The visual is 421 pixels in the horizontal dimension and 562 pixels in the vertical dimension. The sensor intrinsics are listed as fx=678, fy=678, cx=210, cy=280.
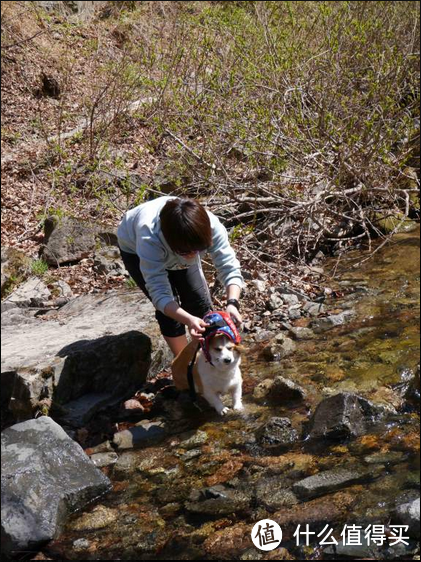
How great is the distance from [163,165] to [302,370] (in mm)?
4275

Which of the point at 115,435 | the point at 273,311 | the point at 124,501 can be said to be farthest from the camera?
the point at 273,311

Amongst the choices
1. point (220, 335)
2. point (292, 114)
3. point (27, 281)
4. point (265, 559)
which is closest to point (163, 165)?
point (292, 114)

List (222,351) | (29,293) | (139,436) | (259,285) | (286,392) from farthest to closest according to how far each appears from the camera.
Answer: (29,293)
(259,285)
(286,392)
(139,436)
(222,351)

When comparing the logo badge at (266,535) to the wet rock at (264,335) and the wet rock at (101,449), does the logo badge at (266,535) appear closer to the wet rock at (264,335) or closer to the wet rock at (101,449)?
the wet rock at (101,449)

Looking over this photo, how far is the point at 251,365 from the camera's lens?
5207mm

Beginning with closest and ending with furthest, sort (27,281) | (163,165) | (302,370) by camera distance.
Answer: (302,370) < (27,281) < (163,165)

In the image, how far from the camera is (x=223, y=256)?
4.36 m

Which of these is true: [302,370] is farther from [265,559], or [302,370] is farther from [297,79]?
[297,79]

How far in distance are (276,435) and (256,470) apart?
337 mm

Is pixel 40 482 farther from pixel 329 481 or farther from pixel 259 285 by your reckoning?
pixel 259 285

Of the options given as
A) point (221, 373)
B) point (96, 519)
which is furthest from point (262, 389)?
point (96, 519)

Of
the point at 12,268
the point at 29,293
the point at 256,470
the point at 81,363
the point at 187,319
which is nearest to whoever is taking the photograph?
the point at 256,470

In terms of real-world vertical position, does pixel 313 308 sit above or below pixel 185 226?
below

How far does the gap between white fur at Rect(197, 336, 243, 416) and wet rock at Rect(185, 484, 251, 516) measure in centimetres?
81
